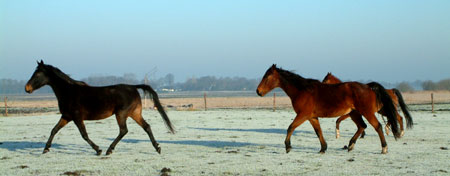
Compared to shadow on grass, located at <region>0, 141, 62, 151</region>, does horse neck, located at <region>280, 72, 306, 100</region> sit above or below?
above

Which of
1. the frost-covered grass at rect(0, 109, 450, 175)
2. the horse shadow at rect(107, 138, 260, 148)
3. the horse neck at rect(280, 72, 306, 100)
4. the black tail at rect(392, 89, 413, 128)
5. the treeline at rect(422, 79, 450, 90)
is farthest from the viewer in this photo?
the treeline at rect(422, 79, 450, 90)

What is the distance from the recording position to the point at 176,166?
8.61 metres

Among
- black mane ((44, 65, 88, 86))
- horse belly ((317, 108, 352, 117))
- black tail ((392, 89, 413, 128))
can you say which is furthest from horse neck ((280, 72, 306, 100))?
black mane ((44, 65, 88, 86))

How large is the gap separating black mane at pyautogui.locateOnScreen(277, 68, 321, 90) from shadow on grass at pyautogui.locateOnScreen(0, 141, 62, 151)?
213 inches

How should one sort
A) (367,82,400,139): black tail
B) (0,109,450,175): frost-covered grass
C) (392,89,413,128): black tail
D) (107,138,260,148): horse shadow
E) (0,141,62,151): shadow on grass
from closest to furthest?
(0,109,450,175): frost-covered grass
(367,82,400,139): black tail
(0,141,62,151): shadow on grass
(392,89,413,128): black tail
(107,138,260,148): horse shadow

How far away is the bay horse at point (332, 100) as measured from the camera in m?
10.0

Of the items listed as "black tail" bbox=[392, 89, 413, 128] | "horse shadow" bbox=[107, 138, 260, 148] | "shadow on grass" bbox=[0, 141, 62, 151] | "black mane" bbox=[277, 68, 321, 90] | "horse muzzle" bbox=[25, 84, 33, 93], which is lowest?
"shadow on grass" bbox=[0, 141, 62, 151]

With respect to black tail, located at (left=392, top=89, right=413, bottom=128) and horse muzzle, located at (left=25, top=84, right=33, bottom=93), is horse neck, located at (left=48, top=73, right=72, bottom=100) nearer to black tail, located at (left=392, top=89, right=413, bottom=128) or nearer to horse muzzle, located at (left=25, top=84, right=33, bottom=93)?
horse muzzle, located at (left=25, top=84, right=33, bottom=93)

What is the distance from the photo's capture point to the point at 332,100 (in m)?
10.1

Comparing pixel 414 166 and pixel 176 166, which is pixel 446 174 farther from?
pixel 176 166

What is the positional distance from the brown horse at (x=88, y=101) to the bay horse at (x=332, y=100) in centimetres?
265

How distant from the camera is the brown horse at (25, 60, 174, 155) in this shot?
33.2ft

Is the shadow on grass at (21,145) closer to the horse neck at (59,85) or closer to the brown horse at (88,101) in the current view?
the brown horse at (88,101)

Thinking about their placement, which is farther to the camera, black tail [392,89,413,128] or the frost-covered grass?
black tail [392,89,413,128]
